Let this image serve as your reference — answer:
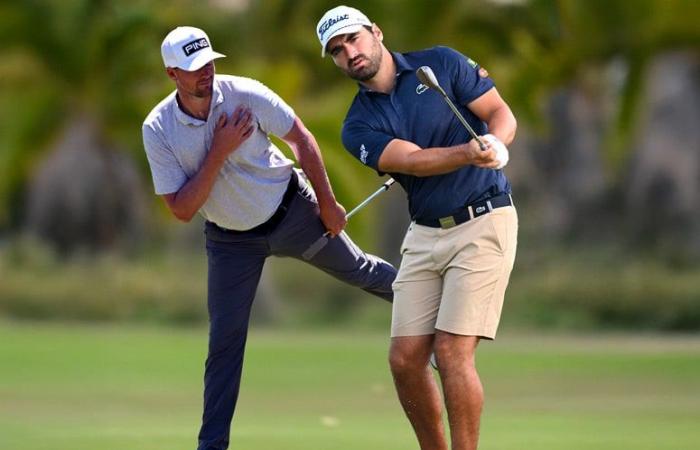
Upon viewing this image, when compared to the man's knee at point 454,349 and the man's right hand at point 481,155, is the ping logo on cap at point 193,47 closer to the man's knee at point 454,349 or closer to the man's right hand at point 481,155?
the man's right hand at point 481,155

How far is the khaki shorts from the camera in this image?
7.86 m

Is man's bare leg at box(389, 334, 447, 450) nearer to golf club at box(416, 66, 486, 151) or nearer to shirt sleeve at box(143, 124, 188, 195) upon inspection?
golf club at box(416, 66, 486, 151)

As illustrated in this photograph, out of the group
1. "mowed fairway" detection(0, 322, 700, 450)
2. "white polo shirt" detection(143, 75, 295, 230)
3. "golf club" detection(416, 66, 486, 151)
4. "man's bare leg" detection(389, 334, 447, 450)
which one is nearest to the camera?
"golf club" detection(416, 66, 486, 151)

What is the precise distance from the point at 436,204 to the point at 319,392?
33.8 feet

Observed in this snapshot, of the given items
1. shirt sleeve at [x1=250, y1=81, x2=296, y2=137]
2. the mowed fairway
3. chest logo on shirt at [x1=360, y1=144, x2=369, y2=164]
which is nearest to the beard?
chest logo on shirt at [x1=360, y1=144, x2=369, y2=164]

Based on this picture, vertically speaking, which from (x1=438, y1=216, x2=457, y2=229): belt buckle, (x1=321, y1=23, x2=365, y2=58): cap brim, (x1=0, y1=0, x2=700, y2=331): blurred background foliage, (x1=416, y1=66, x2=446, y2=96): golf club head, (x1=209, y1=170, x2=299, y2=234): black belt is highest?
(x1=0, y1=0, x2=700, y2=331): blurred background foliage

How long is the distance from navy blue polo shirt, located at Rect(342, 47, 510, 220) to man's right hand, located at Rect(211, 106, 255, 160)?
735 mm

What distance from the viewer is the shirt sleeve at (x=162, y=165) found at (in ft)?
28.5

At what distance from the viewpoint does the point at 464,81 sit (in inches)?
314

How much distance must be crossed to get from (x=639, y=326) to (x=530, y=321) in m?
2.23

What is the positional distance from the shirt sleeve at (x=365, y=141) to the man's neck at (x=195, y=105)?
0.91 m

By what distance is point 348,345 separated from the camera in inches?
972

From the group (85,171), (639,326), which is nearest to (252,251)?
(639,326)

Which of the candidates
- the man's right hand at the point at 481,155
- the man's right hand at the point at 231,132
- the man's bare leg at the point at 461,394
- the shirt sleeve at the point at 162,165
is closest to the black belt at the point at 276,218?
the shirt sleeve at the point at 162,165
